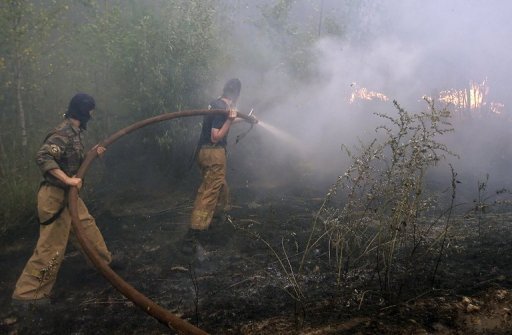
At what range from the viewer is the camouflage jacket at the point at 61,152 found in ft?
12.0

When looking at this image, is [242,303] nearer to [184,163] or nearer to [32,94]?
[184,163]

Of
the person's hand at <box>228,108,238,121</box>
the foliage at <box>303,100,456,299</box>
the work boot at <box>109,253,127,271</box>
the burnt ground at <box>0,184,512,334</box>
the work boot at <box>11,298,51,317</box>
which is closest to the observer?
the burnt ground at <box>0,184,512,334</box>

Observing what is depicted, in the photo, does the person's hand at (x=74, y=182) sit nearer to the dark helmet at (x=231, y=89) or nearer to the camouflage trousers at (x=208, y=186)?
the camouflage trousers at (x=208, y=186)

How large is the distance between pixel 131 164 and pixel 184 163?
3.60 ft

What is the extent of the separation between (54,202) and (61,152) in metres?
0.51

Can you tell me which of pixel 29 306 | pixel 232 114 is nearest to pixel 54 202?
pixel 29 306

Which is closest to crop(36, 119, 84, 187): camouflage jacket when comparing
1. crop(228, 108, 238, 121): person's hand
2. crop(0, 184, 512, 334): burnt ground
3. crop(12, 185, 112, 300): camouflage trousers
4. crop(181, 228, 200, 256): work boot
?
crop(12, 185, 112, 300): camouflage trousers

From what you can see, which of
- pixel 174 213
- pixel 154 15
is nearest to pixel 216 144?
pixel 174 213

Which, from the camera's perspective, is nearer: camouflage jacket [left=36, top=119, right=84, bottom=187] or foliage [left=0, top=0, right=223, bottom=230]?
camouflage jacket [left=36, top=119, right=84, bottom=187]

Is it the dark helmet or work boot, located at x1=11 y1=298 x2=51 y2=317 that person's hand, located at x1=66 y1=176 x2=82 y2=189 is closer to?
→ work boot, located at x1=11 y1=298 x2=51 y2=317

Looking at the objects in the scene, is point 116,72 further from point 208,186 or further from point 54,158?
point 54,158

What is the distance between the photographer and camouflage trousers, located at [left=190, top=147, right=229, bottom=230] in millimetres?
5078

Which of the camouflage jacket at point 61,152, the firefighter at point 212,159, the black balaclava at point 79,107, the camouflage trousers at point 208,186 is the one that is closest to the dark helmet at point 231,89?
the firefighter at point 212,159

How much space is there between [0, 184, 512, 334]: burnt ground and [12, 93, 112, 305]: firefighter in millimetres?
220
